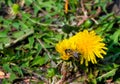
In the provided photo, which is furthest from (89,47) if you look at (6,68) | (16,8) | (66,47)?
(16,8)

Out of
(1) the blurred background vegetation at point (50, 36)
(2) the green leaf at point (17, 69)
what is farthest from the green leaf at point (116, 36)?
(2) the green leaf at point (17, 69)

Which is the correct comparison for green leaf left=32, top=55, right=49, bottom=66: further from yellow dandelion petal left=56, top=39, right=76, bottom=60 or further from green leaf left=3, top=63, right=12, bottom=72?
yellow dandelion petal left=56, top=39, right=76, bottom=60

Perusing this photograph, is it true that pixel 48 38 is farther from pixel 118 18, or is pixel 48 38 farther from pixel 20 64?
pixel 118 18

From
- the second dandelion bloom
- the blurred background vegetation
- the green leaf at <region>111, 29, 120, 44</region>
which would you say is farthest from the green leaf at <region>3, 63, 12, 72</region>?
the green leaf at <region>111, 29, 120, 44</region>

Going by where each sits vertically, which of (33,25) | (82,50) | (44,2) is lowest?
(82,50)

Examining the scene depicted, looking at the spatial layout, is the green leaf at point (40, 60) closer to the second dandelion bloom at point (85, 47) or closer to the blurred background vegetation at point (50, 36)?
the blurred background vegetation at point (50, 36)

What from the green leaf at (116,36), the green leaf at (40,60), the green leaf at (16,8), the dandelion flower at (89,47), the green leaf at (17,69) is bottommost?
the dandelion flower at (89,47)

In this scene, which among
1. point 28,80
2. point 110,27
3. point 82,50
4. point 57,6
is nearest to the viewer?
point 82,50

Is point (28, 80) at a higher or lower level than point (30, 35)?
lower

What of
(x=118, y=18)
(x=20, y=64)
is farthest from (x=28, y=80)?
(x=118, y=18)
